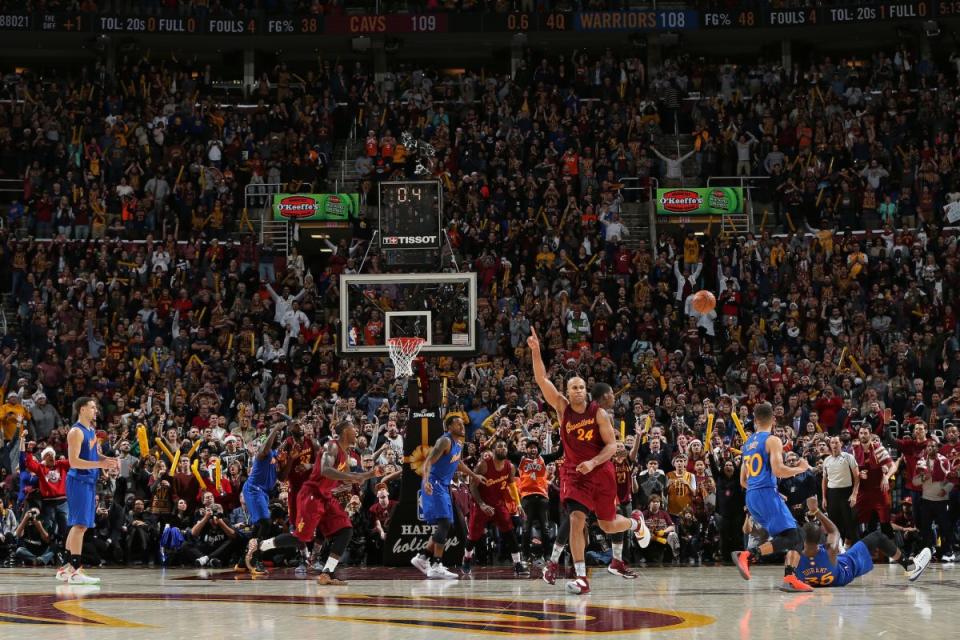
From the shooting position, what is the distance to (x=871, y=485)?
62.6ft

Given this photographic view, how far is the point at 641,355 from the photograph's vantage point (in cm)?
2667

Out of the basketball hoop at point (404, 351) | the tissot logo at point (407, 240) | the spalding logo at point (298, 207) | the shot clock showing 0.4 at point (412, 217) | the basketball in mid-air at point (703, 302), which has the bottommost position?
the basketball hoop at point (404, 351)

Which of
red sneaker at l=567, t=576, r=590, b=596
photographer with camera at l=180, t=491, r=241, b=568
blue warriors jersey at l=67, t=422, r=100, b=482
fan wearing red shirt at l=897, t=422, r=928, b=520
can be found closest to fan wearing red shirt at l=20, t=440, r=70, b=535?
photographer with camera at l=180, t=491, r=241, b=568

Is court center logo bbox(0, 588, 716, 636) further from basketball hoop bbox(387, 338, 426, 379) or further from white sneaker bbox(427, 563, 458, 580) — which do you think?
basketball hoop bbox(387, 338, 426, 379)

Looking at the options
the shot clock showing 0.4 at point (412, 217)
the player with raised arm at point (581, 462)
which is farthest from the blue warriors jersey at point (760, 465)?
the shot clock showing 0.4 at point (412, 217)

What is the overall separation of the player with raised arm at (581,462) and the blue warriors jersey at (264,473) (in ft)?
16.4

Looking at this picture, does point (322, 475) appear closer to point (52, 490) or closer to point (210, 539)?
point (210, 539)

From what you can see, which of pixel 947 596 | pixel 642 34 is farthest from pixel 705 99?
pixel 947 596

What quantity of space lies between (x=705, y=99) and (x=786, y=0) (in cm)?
417

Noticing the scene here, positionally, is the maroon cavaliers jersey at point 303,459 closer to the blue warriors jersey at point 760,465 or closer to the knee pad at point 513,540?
the knee pad at point 513,540

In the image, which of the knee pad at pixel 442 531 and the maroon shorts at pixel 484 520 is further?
the maroon shorts at pixel 484 520

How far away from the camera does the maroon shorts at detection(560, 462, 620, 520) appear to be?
42.2ft

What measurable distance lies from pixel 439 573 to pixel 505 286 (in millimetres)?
13805

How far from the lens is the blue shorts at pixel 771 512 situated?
13.6 meters
